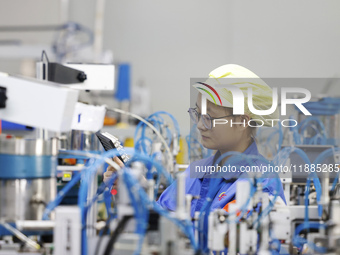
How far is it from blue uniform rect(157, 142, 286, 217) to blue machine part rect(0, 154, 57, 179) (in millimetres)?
657

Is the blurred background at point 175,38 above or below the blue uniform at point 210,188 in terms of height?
above

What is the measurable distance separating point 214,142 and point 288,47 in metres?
3.56

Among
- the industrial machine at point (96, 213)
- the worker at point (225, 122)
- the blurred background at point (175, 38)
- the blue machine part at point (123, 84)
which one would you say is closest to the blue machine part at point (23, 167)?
the industrial machine at point (96, 213)

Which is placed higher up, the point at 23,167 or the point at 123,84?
the point at 123,84

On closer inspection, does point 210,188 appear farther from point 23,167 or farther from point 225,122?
point 23,167

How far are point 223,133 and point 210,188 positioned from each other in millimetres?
232

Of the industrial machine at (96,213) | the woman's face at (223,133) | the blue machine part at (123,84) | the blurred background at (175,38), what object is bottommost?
the industrial machine at (96,213)

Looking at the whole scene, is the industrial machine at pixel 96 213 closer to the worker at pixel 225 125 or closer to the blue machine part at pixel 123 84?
the worker at pixel 225 125

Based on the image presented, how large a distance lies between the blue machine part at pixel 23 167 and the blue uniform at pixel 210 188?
0.66 m

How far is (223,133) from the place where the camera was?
1.90 metres

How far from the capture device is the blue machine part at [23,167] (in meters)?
1.23

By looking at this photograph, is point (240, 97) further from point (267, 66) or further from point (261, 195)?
point (267, 66)

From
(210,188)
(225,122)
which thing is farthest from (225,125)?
(210,188)

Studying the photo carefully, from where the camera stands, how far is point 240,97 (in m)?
1.86
